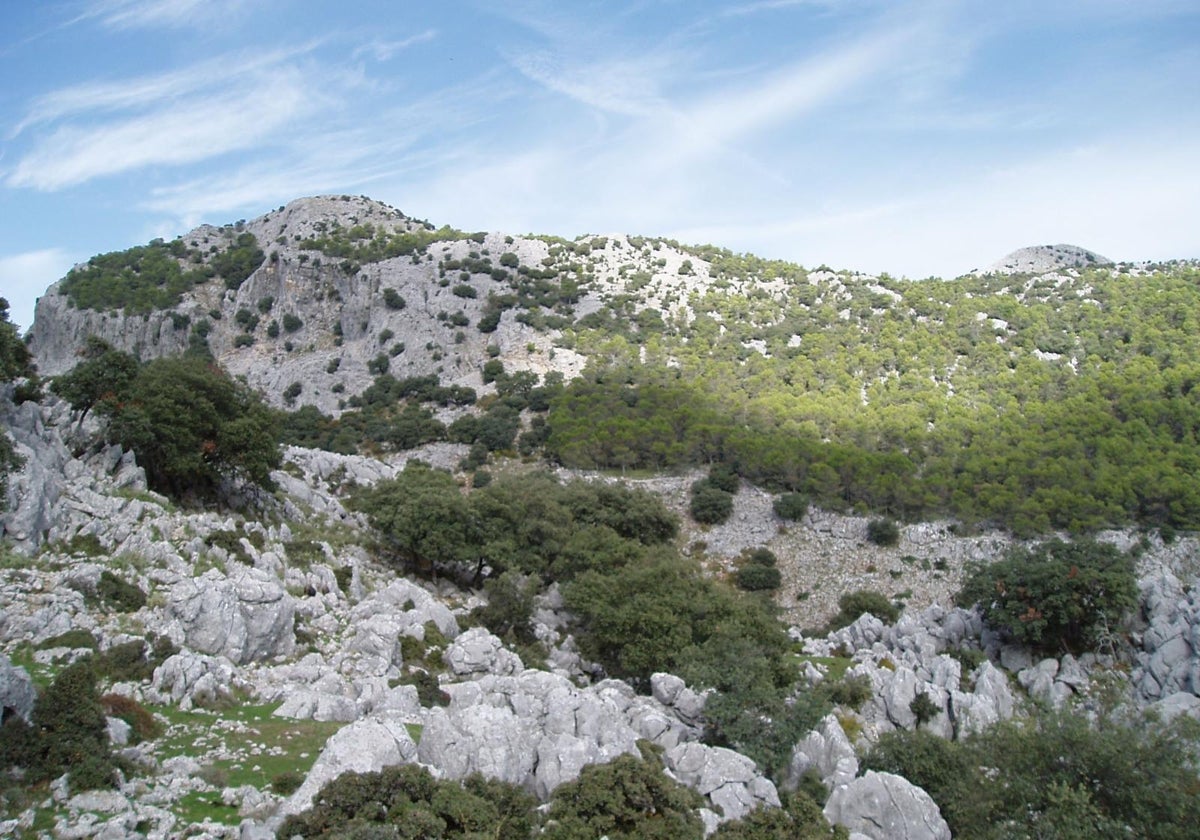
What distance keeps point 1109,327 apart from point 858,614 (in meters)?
61.2

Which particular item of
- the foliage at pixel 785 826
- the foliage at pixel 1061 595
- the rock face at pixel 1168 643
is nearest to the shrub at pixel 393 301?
the foliage at pixel 1061 595

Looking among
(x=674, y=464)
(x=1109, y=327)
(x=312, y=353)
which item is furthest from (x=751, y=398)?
(x=312, y=353)

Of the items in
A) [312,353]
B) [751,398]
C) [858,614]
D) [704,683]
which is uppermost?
[312,353]

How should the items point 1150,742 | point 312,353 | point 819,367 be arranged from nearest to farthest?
point 1150,742
point 819,367
point 312,353

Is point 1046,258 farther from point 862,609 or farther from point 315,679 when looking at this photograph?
point 315,679

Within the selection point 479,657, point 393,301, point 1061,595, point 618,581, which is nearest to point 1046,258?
point 393,301

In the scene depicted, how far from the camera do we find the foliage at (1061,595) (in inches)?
1549

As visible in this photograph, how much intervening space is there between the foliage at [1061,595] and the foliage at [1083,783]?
64.5 ft

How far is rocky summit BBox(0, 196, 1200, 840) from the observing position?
18812 mm

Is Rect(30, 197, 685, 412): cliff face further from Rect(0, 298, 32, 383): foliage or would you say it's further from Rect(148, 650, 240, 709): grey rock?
Rect(148, 650, 240, 709): grey rock

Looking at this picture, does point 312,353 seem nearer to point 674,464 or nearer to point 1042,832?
point 674,464

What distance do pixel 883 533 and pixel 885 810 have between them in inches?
1579

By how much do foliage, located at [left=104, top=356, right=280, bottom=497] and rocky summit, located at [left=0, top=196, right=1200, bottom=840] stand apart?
17 centimetres

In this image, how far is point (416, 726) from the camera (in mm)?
23453
